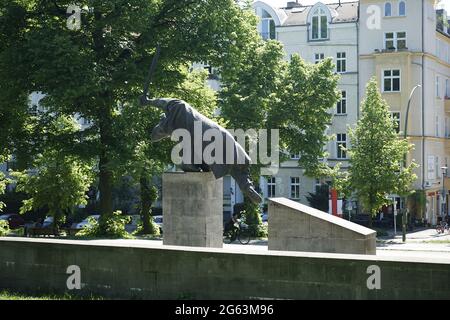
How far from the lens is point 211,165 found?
16.1 metres

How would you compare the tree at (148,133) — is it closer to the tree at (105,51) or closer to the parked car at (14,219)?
the tree at (105,51)

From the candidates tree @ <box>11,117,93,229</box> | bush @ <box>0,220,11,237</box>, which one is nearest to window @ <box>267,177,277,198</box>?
tree @ <box>11,117,93,229</box>

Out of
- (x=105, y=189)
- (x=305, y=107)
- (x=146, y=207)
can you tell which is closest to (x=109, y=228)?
(x=105, y=189)

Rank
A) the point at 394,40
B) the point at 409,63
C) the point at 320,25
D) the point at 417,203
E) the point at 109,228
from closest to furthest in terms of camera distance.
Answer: the point at 109,228, the point at 417,203, the point at 409,63, the point at 394,40, the point at 320,25

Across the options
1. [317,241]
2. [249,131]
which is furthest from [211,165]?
[249,131]

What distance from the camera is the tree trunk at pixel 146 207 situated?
36.5m

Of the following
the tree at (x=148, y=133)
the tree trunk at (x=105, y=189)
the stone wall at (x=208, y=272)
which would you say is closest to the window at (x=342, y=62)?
the tree at (x=148, y=133)

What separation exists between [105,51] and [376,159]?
67.9 ft

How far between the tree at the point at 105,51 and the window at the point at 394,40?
1166 inches

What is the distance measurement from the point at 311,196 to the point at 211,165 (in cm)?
4162

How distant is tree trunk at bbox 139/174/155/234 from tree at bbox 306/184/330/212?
836 inches

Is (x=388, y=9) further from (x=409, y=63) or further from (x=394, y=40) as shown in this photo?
(x=409, y=63)

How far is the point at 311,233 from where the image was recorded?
1605cm
